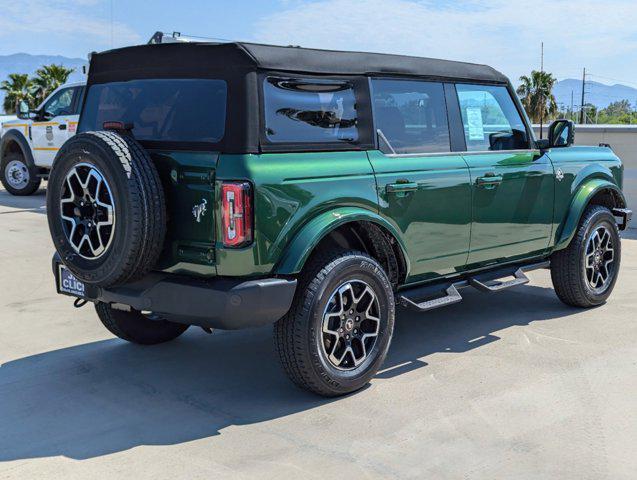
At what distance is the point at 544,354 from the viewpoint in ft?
16.6

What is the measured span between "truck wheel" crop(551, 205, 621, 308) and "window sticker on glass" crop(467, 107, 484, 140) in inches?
52.5

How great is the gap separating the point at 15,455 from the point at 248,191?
164cm

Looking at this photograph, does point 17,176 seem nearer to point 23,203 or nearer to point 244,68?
point 23,203

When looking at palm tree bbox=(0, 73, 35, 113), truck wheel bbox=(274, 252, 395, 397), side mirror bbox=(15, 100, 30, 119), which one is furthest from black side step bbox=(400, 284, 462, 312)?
palm tree bbox=(0, 73, 35, 113)

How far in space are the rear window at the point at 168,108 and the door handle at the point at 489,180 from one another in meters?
1.98

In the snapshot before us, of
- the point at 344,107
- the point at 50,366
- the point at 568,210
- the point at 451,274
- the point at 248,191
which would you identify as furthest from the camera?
the point at 568,210

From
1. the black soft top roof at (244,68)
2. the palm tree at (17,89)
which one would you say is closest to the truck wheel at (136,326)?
the black soft top roof at (244,68)

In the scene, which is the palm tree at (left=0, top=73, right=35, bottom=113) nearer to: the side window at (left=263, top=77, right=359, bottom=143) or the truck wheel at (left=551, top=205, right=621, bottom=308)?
the truck wheel at (left=551, top=205, right=621, bottom=308)

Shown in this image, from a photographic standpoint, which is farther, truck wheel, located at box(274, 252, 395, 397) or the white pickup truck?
the white pickup truck

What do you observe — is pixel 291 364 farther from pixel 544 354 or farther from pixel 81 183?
pixel 544 354

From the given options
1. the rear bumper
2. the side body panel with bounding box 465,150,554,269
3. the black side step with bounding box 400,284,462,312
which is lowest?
the black side step with bounding box 400,284,462,312

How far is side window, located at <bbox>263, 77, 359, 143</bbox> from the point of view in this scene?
406cm

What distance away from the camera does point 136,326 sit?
5176 millimetres

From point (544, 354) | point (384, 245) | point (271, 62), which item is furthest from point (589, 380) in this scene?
point (271, 62)
